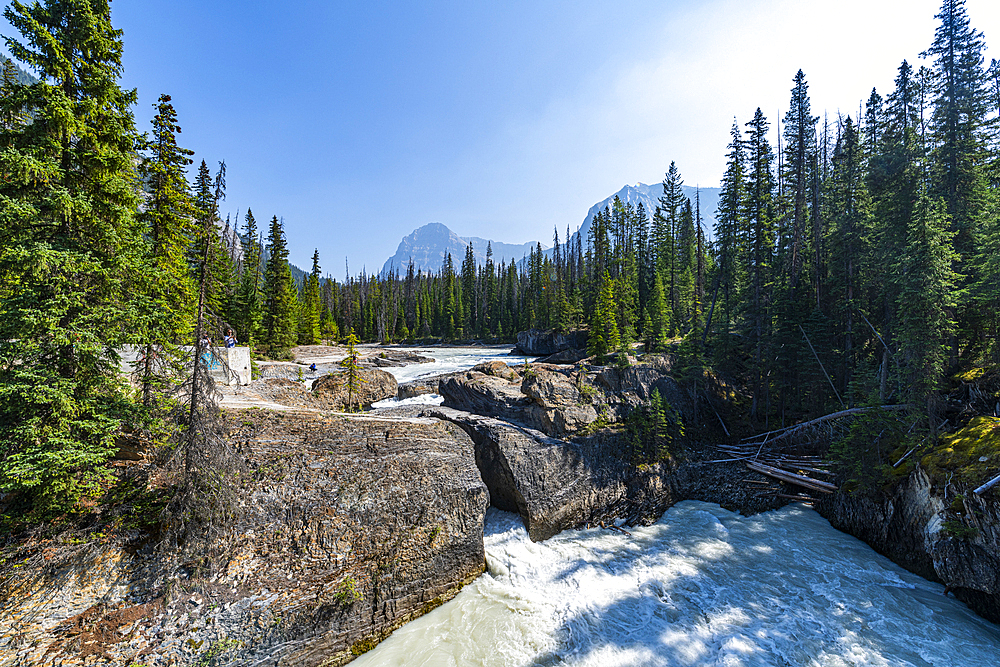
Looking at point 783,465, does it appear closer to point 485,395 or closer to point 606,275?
point 485,395

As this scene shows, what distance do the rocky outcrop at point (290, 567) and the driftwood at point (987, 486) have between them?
43.4 ft

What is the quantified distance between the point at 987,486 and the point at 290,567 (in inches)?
690

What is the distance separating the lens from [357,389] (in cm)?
1977

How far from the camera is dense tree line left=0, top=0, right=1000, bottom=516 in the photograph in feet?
24.1

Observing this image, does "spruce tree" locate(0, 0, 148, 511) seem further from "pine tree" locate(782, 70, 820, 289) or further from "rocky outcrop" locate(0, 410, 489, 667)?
"pine tree" locate(782, 70, 820, 289)

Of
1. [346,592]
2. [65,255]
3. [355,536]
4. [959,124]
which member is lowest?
[346,592]

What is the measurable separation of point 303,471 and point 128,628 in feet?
12.7

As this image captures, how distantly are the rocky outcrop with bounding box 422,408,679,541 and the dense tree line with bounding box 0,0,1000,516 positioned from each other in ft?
29.1

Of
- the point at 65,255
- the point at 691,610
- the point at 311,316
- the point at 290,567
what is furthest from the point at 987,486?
the point at 311,316

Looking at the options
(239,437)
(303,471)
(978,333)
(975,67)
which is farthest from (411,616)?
(975,67)

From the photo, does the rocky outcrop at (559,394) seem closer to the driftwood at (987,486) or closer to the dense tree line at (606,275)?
the dense tree line at (606,275)

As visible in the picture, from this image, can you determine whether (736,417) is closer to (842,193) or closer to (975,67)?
(842,193)

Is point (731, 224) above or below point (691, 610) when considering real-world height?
above

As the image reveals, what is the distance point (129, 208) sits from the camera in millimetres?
8852
